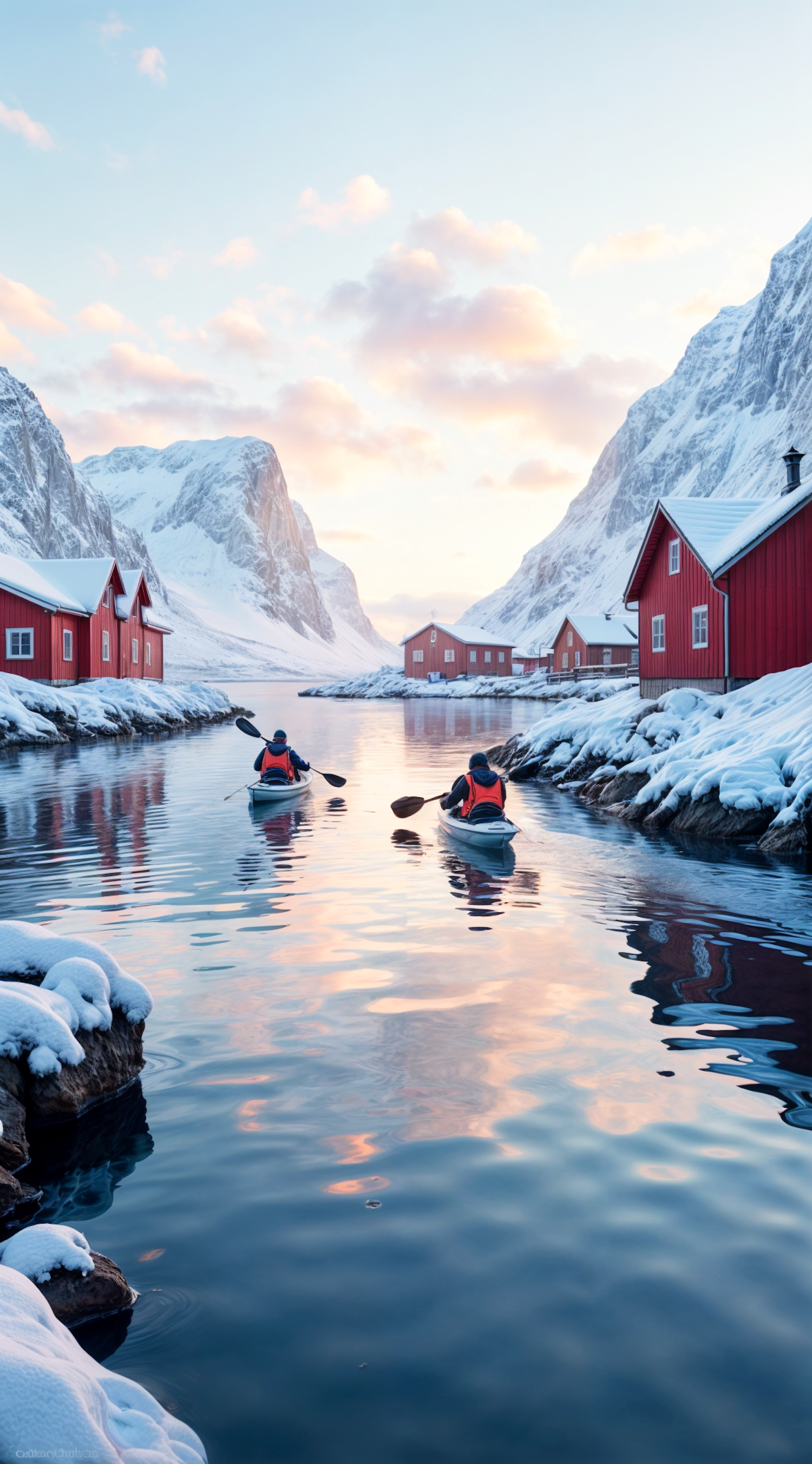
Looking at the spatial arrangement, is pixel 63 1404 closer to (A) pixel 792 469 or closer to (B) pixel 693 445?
(A) pixel 792 469

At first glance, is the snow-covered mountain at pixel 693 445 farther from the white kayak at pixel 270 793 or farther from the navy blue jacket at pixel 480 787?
the navy blue jacket at pixel 480 787

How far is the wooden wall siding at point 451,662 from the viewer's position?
89125 millimetres

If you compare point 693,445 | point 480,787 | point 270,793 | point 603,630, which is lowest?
point 270,793

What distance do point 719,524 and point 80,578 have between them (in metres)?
29.9

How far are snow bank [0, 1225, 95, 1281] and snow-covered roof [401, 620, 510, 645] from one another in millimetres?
85585

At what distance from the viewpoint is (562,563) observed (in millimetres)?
174500

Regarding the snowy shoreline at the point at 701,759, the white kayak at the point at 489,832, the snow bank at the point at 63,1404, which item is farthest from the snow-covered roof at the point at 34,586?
the snow bank at the point at 63,1404

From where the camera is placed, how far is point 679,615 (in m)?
27.4

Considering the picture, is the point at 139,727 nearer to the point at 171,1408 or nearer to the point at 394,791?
the point at 394,791

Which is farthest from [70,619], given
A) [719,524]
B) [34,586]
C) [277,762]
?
[719,524]

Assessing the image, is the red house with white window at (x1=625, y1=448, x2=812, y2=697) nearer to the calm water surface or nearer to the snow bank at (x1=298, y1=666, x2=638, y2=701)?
the calm water surface

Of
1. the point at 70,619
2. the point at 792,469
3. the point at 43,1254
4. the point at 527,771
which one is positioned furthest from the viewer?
the point at 70,619

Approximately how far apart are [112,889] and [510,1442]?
375 inches

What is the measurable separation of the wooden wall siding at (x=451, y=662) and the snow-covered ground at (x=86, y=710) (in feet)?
145
